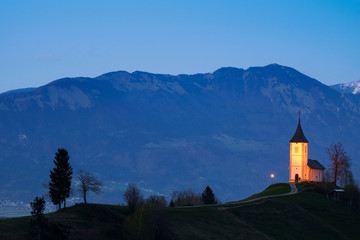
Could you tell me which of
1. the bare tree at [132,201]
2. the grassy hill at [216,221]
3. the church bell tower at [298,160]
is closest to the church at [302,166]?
the church bell tower at [298,160]

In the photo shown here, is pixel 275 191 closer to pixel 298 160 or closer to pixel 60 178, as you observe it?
pixel 298 160

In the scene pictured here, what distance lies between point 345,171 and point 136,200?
253ft

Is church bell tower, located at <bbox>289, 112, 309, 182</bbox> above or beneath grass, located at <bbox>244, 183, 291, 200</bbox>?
above

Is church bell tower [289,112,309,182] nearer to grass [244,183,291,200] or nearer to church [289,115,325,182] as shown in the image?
church [289,115,325,182]

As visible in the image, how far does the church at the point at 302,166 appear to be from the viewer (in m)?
165

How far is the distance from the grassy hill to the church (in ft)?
82.1

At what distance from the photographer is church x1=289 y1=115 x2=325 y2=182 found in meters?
165

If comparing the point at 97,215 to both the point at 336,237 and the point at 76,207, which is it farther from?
the point at 336,237

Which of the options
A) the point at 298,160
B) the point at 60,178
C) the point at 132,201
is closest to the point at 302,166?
the point at 298,160

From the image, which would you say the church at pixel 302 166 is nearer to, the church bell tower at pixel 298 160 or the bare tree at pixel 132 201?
the church bell tower at pixel 298 160

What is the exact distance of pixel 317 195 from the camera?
143 meters

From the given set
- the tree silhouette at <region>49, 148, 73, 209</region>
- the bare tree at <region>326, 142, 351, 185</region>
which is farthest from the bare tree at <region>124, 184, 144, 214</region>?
the bare tree at <region>326, 142, 351, 185</region>

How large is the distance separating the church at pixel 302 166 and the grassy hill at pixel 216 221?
82.1ft

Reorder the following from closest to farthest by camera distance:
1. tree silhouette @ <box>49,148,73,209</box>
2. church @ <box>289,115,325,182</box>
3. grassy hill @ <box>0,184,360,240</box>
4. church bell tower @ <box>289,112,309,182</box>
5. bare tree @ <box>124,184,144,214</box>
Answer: grassy hill @ <box>0,184,360,240</box>
tree silhouette @ <box>49,148,73,209</box>
bare tree @ <box>124,184,144,214</box>
church @ <box>289,115,325,182</box>
church bell tower @ <box>289,112,309,182</box>
